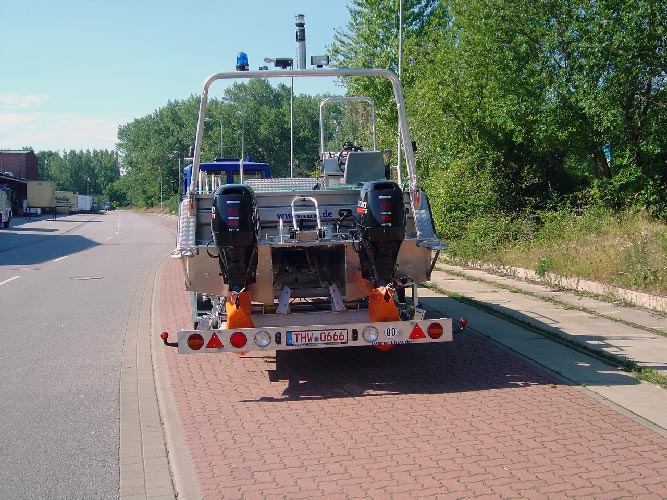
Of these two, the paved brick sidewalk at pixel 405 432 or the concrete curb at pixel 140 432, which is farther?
the concrete curb at pixel 140 432

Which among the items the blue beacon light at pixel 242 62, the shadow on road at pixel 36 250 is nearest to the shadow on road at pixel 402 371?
the blue beacon light at pixel 242 62

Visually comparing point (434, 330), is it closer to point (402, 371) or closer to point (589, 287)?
point (402, 371)

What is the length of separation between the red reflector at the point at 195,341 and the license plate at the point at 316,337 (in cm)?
83

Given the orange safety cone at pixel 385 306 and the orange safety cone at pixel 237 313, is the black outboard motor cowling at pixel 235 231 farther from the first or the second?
the orange safety cone at pixel 385 306

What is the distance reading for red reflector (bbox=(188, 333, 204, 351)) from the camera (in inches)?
277

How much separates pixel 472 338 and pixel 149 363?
4.15 metres

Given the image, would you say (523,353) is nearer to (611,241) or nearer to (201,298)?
(201,298)

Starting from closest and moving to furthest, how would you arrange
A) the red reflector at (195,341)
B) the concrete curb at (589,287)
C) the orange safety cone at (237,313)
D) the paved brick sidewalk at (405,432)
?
the paved brick sidewalk at (405,432), the red reflector at (195,341), the orange safety cone at (237,313), the concrete curb at (589,287)

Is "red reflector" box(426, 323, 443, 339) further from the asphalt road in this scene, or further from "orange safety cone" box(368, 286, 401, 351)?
the asphalt road

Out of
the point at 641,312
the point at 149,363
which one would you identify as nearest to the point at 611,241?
the point at 641,312

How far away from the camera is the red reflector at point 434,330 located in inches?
288

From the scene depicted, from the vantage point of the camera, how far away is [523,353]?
893cm

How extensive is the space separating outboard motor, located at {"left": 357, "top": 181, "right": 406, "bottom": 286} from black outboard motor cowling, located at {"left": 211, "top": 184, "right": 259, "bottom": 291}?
3.60 ft

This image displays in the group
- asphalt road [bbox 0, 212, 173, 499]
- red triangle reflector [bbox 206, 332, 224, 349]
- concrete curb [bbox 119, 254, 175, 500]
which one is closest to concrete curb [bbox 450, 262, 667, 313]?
red triangle reflector [bbox 206, 332, 224, 349]
